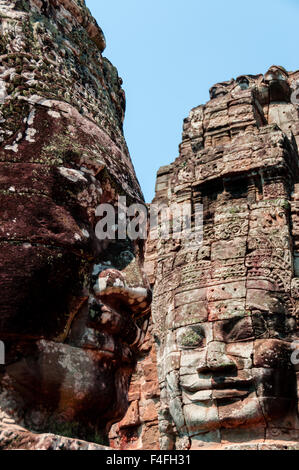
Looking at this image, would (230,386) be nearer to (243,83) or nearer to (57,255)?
(57,255)

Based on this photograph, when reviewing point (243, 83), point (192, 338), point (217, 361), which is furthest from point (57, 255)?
point (243, 83)

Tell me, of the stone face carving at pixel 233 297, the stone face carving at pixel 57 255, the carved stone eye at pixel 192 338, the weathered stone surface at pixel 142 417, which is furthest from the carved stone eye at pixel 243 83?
the stone face carving at pixel 57 255

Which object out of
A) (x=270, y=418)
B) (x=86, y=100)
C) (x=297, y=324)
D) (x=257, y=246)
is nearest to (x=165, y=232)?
(x=257, y=246)

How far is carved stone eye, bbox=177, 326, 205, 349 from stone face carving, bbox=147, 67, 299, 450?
0.6 inches

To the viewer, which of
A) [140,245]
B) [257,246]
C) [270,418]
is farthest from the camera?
[257,246]

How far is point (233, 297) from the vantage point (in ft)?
25.8

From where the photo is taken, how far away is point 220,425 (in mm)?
7270

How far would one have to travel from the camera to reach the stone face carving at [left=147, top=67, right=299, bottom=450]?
7.25m

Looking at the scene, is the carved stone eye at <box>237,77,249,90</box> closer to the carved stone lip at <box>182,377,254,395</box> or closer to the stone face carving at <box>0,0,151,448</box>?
the carved stone lip at <box>182,377,254,395</box>

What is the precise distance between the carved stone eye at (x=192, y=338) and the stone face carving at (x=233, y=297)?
14 mm

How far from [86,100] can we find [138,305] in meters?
0.79

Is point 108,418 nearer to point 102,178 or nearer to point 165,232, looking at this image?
point 102,178

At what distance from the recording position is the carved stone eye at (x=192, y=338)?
782 centimetres

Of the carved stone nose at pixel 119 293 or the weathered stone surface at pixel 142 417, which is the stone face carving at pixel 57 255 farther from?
the weathered stone surface at pixel 142 417
